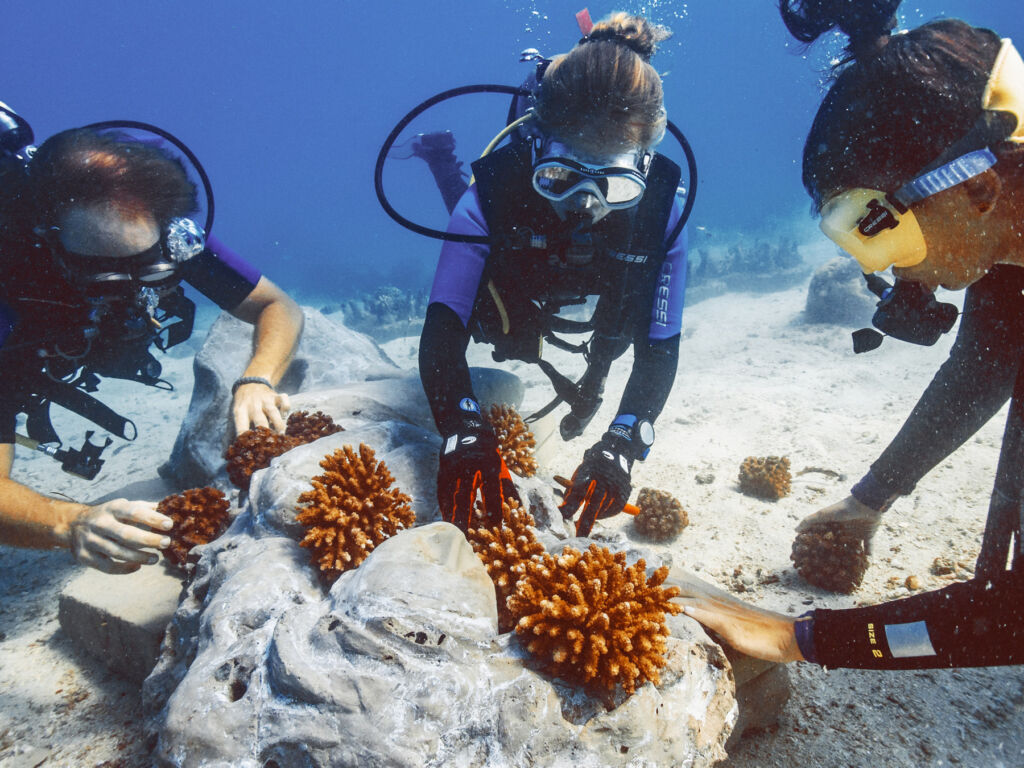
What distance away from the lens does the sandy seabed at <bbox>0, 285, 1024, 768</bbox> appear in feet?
8.32

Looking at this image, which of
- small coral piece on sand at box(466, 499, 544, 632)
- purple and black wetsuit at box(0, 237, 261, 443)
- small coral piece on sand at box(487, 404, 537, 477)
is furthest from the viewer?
small coral piece on sand at box(487, 404, 537, 477)

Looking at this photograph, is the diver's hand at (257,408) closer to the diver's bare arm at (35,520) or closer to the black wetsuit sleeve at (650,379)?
the diver's bare arm at (35,520)

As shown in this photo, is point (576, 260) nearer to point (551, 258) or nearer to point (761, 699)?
point (551, 258)

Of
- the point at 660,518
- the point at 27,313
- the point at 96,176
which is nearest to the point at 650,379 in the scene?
the point at 660,518

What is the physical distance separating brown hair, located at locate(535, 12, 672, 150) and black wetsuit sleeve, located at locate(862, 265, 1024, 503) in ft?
8.39

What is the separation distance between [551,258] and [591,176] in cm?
76

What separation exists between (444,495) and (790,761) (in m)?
2.35

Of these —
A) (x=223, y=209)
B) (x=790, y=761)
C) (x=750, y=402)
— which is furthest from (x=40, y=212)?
(x=223, y=209)

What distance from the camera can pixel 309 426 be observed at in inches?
173

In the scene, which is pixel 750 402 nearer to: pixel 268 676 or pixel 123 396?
pixel 268 676

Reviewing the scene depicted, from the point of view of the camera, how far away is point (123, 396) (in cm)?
1408

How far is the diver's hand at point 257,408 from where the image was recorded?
393cm

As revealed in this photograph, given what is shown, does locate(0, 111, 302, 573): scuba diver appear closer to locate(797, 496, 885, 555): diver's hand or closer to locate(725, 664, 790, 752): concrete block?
locate(725, 664, 790, 752): concrete block

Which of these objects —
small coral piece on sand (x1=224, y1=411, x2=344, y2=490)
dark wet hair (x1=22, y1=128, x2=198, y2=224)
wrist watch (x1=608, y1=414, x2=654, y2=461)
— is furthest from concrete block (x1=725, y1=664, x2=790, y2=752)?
dark wet hair (x1=22, y1=128, x2=198, y2=224)
